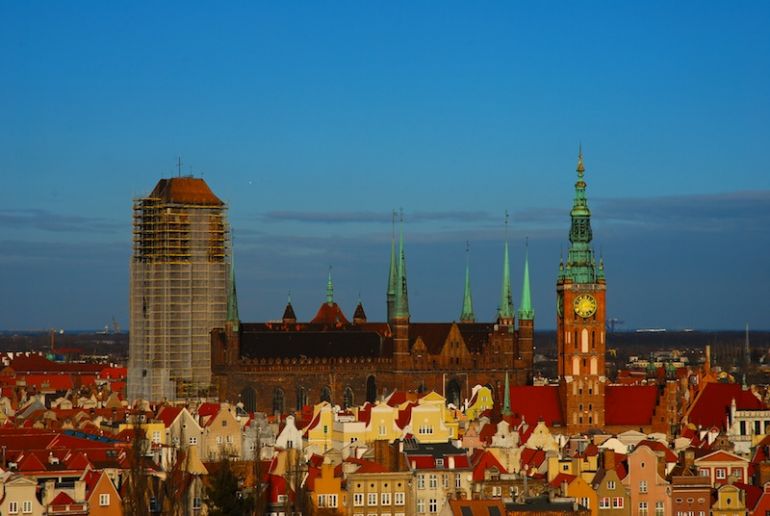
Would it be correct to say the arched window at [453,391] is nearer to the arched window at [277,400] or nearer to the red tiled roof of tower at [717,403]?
the arched window at [277,400]

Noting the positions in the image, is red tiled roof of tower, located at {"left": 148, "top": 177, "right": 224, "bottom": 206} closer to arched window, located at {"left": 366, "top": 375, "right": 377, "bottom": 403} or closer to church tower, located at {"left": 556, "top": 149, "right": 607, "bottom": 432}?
arched window, located at {"left": 366, "top": 375, "right": 377, "bottom": 403}

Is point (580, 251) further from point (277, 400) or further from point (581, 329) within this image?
point (277, 400)

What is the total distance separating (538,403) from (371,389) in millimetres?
33257

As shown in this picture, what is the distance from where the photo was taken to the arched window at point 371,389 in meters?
183

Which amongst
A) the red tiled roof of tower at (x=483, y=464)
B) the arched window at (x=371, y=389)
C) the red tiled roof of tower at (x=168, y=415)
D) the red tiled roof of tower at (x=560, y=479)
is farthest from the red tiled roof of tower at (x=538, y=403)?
the red tiled roof of tower at (x=560, y=479)

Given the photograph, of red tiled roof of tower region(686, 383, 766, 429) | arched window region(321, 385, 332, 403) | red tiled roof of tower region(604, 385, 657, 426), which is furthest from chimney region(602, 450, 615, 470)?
arched window region(321, 385, 332, 403)

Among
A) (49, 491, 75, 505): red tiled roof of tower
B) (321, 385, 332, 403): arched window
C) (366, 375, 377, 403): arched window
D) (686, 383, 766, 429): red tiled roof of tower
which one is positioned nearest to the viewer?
(49, 491, 75, 505): red tiled roof of tower

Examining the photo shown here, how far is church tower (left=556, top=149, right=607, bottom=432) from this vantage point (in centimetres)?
15125

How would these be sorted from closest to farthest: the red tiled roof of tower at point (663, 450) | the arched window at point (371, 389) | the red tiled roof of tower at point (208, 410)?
the red tiled roof of tower at point (663, 450) → the red tiled roof of tower at point (208, 410) → the arched window at point (371, 389)

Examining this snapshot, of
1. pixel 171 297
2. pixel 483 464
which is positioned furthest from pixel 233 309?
pixel 483 464

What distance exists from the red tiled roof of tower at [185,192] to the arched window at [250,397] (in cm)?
1549

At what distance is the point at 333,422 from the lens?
408 ft

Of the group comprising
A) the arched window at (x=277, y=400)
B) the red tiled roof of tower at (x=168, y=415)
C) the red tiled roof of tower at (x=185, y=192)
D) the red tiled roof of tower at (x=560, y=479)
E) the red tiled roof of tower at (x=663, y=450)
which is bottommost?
the red tiled roof of tower at (x=560, y=479)

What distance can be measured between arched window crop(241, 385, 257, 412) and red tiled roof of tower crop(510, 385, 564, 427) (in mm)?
30450
